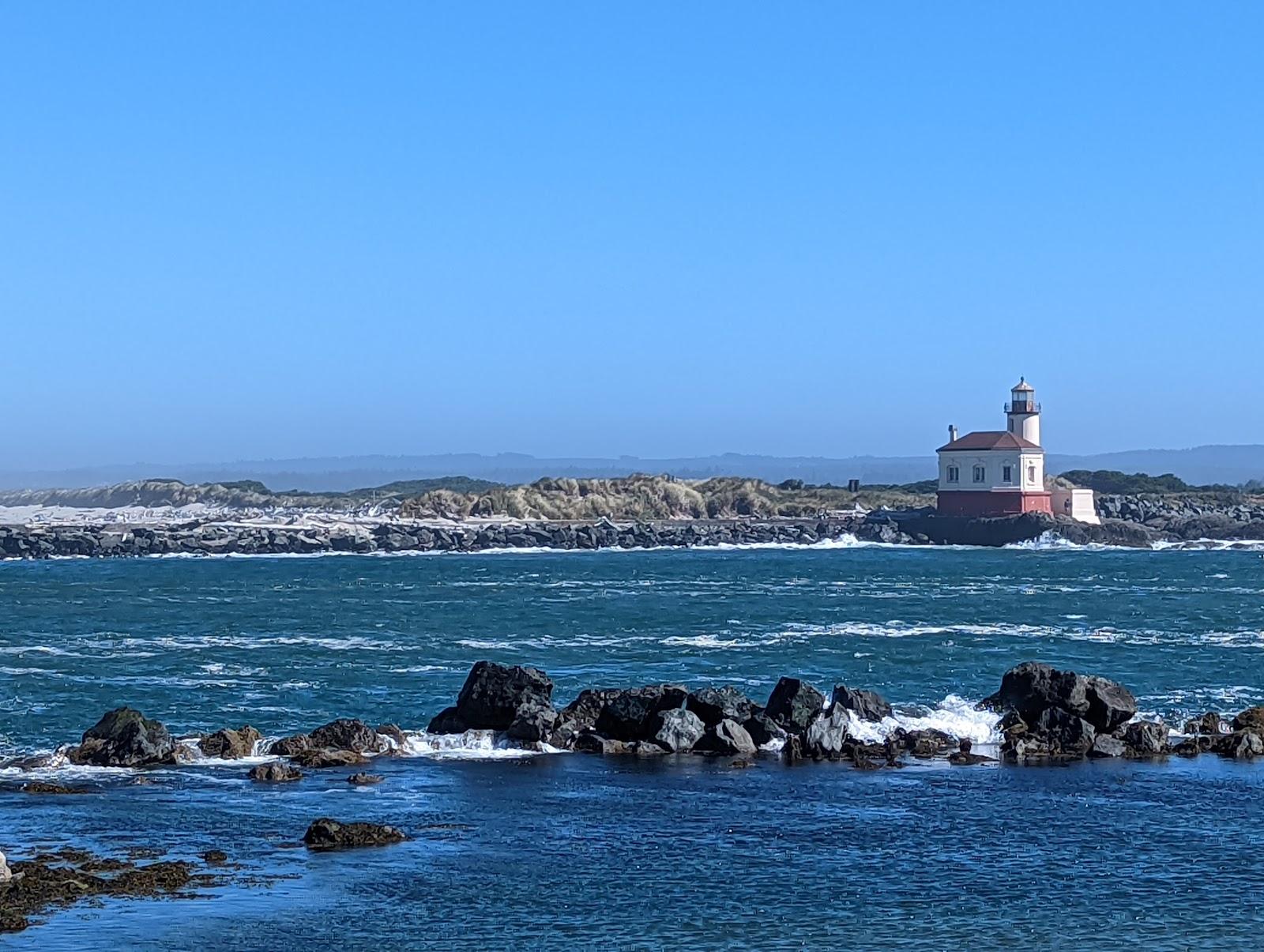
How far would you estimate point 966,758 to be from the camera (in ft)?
80.2

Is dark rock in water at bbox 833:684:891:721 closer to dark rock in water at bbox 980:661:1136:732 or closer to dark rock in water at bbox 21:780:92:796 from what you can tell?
dark rock in water at bbox 980:661:1136:732

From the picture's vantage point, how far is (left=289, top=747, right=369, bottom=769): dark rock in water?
23547 millimetres

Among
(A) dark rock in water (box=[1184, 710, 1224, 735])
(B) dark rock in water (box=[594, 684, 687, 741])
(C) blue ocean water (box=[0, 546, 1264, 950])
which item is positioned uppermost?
(B) dark rock in water (box=[594, 684, 687, 741])

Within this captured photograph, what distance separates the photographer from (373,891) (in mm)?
16672

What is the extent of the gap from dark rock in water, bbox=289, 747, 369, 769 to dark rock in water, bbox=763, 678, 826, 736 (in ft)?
19.7

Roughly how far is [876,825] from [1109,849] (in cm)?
254

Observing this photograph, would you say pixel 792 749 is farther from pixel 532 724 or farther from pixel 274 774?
pixel 274 774

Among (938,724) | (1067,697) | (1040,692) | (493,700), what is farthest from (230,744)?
(1067,697)

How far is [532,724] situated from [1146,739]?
28.1ft

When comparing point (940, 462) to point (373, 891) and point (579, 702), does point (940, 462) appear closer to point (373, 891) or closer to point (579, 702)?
point (579, 702)

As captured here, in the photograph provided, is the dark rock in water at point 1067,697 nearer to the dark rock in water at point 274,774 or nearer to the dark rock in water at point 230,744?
the dark rock in water at point 274,774

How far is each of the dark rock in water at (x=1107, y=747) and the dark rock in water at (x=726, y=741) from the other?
15.3ft

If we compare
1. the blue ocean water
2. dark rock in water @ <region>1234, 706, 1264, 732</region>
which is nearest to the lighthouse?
the blue ocean water

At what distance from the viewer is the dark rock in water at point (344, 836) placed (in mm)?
18500
